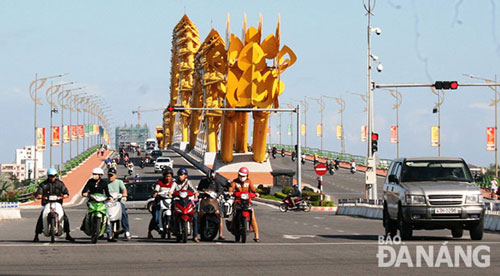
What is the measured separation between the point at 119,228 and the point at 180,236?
1.39m

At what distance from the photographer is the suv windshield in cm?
2186

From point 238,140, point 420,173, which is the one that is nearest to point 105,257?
point 420,173

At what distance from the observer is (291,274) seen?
14117mm

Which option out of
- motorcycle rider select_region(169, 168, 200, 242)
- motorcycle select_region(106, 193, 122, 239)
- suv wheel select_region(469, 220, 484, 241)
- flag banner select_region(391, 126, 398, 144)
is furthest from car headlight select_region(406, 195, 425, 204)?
flag banner select_region(391, 126, 398, 144)

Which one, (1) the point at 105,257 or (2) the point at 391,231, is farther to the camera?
(2) the point at 391,231

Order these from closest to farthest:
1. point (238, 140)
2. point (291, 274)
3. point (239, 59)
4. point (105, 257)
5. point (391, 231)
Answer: point (291, 274)
point (105, 257)
point (391, 231)
point (239, 59)
point (238, 140)

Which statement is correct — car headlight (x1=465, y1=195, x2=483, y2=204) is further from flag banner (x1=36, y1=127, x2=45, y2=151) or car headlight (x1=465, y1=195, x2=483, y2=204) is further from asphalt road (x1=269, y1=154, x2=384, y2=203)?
flag banner (x1=36, y1=127, x2=45, y2=151)

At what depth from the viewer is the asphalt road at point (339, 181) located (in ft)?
238

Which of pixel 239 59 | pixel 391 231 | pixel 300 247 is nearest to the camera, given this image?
pixel 300 247

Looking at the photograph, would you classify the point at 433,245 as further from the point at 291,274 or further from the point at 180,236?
the point at 291,274

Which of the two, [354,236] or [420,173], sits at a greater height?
[420,173]

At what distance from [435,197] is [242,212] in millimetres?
3960

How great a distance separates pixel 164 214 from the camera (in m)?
21.5

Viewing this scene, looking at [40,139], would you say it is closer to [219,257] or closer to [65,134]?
[65,134]
